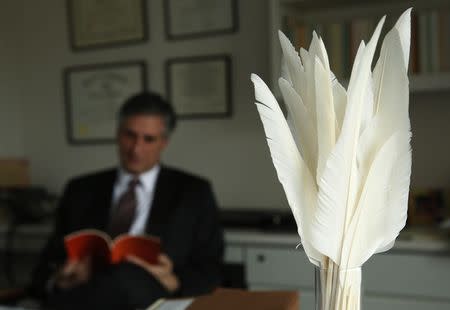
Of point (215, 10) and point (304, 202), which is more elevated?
point (215, 10)

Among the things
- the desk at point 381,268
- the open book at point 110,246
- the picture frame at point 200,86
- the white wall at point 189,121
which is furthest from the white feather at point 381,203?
the picture frame at point 200,86

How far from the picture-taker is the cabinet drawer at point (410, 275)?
5.29 feet

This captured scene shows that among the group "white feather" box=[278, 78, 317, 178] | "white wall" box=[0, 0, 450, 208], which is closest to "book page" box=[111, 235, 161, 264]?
"white feather" box=[278, 78, 317, 178]

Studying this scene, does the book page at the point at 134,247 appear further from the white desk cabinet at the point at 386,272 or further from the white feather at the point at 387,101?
the white feather at the point at 387,101

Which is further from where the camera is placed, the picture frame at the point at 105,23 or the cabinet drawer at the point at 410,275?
the picture frame at the point at 105,23

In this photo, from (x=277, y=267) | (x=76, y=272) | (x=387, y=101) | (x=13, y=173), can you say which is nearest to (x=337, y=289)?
(x=387, y=101)

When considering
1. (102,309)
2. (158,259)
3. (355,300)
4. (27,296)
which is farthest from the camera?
(27,296)

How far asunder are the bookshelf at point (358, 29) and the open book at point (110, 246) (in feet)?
3.43

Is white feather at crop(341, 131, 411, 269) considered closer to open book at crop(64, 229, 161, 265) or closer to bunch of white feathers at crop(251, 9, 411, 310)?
bunch of white feathers at crop(251, 9, 411, 310)

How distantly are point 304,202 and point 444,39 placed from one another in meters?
1.60

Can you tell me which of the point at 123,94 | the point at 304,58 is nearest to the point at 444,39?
the point at 304,58

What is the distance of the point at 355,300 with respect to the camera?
0.48m

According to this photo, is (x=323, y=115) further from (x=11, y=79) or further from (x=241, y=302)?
(x=11, y=79)

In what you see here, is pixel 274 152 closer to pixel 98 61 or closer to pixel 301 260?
pixel 301 260
